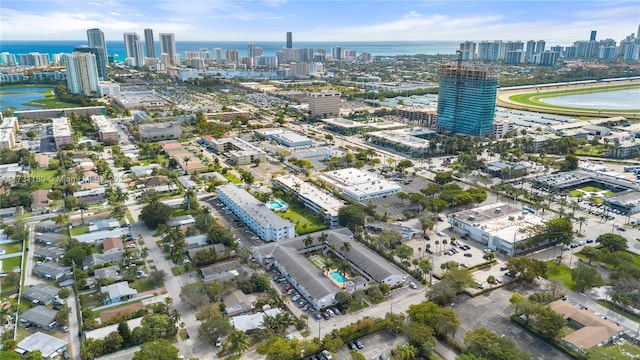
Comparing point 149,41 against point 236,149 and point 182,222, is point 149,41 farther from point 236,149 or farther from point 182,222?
point 182,222

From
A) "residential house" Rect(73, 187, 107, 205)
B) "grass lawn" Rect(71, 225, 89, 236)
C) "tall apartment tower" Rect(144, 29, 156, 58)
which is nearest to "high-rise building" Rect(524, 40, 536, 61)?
"tall apartment tower" Rect(144, 29, 156, 58)

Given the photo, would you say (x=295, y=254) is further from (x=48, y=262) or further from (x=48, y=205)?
(x=48, y=205)

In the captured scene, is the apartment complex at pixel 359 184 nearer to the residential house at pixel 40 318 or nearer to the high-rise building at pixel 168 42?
the residential house at pixel 40 318

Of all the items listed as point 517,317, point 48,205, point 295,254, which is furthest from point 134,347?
point 48,205

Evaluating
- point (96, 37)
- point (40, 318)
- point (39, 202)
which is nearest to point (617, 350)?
point (40, 318)

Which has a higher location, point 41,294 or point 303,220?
point 303,220

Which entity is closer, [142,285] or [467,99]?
[142,285]
